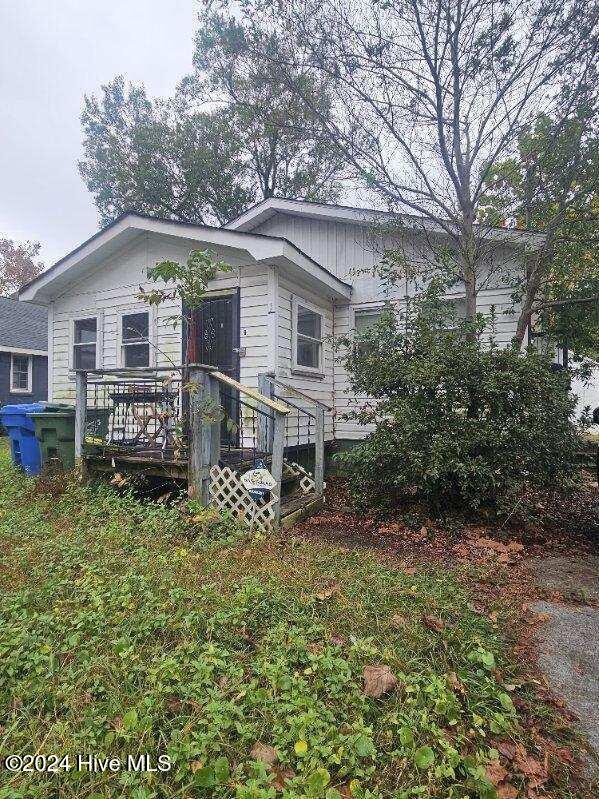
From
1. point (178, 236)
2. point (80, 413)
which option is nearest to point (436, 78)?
point (178, 236)

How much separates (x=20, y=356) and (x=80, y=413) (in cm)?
1522

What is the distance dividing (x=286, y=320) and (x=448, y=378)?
9.94ft

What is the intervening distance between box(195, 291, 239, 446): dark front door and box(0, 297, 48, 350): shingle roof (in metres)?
13.2

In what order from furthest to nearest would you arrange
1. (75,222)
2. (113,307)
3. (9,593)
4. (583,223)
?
(75,222) → (113,307) → (583,223) → (9,593)

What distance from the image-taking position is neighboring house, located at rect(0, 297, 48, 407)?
17.1 metres

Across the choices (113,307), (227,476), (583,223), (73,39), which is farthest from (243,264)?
(73,39)

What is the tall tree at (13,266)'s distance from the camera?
1158 inches

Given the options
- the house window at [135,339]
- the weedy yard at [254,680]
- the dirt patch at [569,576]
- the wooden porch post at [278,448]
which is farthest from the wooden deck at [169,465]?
the house window at [135,339]

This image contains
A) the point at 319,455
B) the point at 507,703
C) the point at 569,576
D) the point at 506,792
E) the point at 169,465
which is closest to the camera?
the point at 506,792

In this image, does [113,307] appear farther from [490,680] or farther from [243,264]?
[490,680]

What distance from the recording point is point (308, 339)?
302 inches

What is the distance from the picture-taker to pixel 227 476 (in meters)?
4.80

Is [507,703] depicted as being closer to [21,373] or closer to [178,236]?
[178,236]

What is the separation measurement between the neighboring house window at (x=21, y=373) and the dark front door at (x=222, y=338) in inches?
556
